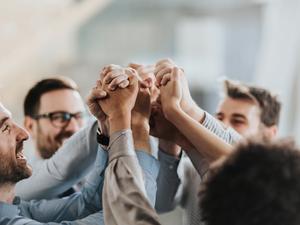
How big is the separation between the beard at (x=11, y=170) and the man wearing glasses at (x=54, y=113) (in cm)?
57

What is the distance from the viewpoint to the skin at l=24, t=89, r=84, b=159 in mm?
1882

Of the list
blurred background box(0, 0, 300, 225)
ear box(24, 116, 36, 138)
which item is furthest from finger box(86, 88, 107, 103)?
blurred background box(0, 0, 300, 225)

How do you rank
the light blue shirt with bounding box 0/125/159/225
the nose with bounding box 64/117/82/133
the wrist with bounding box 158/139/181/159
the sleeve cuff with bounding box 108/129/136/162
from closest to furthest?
1. the sleeve cuff with bounding box 108/129/136/162
2. the light blue shirt with bounding box 0/125/159/225
3. the wrist with bounding box 158/139/181/159
4. the nose with bounding box 64/117/82/133

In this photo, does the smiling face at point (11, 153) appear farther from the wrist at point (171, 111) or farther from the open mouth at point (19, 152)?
the wrist at point (171, 111)

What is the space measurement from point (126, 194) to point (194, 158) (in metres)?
0.24

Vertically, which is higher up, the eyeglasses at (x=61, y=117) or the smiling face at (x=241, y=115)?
the eyeglasses at (x=61, y=117)

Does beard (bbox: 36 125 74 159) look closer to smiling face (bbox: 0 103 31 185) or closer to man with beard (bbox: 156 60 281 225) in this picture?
man with beard (bbox: 156 60 281 225)

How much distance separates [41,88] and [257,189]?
3.45 ft

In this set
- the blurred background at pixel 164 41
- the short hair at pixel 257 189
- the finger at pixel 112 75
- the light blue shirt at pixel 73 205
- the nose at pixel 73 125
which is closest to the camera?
the short hair at pixel 257 189

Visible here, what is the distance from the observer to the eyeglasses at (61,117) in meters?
1.89

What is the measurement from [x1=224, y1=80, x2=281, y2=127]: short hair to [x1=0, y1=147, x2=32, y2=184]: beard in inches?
35.5

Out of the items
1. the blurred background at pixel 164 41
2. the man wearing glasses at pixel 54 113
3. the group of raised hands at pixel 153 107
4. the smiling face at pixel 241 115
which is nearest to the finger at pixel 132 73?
the group of raised hands at pixel 153 107

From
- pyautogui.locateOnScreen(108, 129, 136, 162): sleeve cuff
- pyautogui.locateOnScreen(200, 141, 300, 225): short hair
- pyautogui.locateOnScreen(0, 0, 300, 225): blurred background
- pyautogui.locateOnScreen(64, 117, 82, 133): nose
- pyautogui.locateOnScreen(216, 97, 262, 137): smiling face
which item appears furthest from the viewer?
pyautogui.locateOnScreen(0, 0, 300, 225): blurred background

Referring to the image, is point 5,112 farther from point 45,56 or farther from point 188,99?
point 45,56
